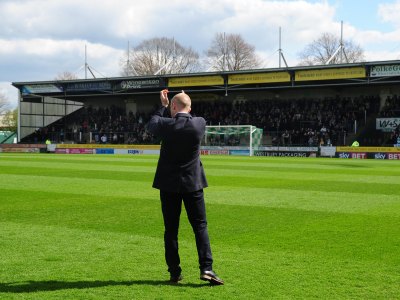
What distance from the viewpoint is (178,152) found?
6.02 m

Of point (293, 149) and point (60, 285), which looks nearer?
point (60, 285)

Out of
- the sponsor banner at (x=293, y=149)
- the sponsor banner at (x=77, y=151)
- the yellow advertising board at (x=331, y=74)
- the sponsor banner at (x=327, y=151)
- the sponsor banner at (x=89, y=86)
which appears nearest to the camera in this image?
the sponsor banner at (x=327, y=151)

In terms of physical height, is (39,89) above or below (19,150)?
above

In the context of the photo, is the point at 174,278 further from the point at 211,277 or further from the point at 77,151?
the point at 77,151

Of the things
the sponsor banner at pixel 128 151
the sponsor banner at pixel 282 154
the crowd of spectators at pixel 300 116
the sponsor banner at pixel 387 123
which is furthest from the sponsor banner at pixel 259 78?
the sponsor banner at pixel 128 151

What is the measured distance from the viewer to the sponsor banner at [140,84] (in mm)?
56828

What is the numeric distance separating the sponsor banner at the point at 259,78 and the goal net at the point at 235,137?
475 cm

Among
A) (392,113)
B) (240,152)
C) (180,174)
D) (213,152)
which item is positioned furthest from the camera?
(213,152)

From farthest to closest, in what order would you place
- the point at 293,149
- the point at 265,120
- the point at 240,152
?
the point at 265,120 < the point at 240,152 < the point at 293,149

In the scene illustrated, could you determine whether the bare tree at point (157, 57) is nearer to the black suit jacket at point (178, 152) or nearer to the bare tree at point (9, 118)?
the bare tree at point (9, 118)

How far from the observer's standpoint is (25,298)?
5.43m

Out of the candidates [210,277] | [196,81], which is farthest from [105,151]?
[210,277]

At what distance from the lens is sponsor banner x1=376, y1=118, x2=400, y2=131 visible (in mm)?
46844

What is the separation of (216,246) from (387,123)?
42659mm
